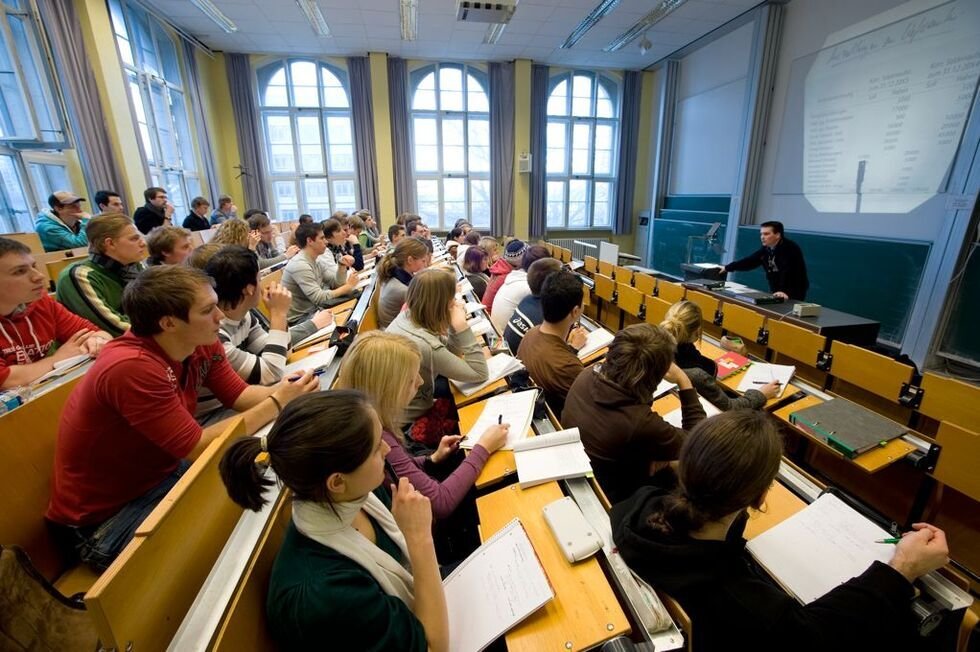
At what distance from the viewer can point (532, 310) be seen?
264 centimetres

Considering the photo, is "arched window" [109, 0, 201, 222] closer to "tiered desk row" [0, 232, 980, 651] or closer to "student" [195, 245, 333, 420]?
"student" [195, 245, 333, 420]

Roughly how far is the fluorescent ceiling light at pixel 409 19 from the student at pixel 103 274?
498cm

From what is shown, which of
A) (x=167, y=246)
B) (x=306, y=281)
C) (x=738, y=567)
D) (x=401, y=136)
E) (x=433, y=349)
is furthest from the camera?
(x=401, y=136)

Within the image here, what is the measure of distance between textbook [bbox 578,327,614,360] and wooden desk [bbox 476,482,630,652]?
1.23 metres

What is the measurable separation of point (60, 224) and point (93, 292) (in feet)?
9.46

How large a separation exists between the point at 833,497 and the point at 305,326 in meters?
2.51

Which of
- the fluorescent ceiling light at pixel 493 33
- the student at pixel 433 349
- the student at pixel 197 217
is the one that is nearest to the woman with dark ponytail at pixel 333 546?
the student at pixel 433 349

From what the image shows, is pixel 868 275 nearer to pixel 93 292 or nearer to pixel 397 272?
pixel 397 272

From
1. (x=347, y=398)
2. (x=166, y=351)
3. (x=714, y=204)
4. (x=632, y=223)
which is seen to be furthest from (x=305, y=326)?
(x=632, y=223)

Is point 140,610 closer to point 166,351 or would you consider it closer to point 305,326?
point 166,351

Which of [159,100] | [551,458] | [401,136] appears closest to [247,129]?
[159,100]

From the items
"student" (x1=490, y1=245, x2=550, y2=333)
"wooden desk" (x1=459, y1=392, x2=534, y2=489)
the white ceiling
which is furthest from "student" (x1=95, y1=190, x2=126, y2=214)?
"wooden desk" (x1=459, y1=392, x2=534, y2=489)

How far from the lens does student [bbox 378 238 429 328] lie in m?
2.84

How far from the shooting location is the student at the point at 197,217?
5.53m
